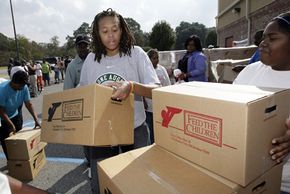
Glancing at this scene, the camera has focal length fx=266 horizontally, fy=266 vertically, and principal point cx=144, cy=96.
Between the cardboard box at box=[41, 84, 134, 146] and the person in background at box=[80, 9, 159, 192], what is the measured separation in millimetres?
194

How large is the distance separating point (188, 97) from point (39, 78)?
1301 cm

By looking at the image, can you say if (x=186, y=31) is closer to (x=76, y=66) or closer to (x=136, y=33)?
(x=136, y=33)

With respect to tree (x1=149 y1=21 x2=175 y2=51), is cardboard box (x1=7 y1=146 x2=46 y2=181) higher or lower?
lower

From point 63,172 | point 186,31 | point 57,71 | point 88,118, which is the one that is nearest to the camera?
point 88,118

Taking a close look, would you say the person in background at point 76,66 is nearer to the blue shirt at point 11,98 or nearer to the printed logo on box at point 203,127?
the blue shirt at point 11,98

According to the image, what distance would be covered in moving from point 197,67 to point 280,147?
124 inches

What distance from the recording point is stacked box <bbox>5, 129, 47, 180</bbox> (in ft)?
11.2

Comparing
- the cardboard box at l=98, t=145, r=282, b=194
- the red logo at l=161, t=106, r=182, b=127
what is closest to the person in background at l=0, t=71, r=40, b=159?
the cardboard box at l=98, t=145, r=282, b=194

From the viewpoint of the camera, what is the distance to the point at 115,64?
1871 millimetres

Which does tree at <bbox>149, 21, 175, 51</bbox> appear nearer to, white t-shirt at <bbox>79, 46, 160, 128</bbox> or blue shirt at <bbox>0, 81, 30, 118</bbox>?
blue shirt at <bbox>0, 81, 30, 118</bbox>

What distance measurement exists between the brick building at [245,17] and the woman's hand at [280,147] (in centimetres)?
907

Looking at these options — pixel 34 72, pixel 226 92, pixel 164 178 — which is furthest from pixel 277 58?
pixel 34 72

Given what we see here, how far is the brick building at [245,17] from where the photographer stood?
10.1 m

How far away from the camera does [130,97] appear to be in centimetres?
174
